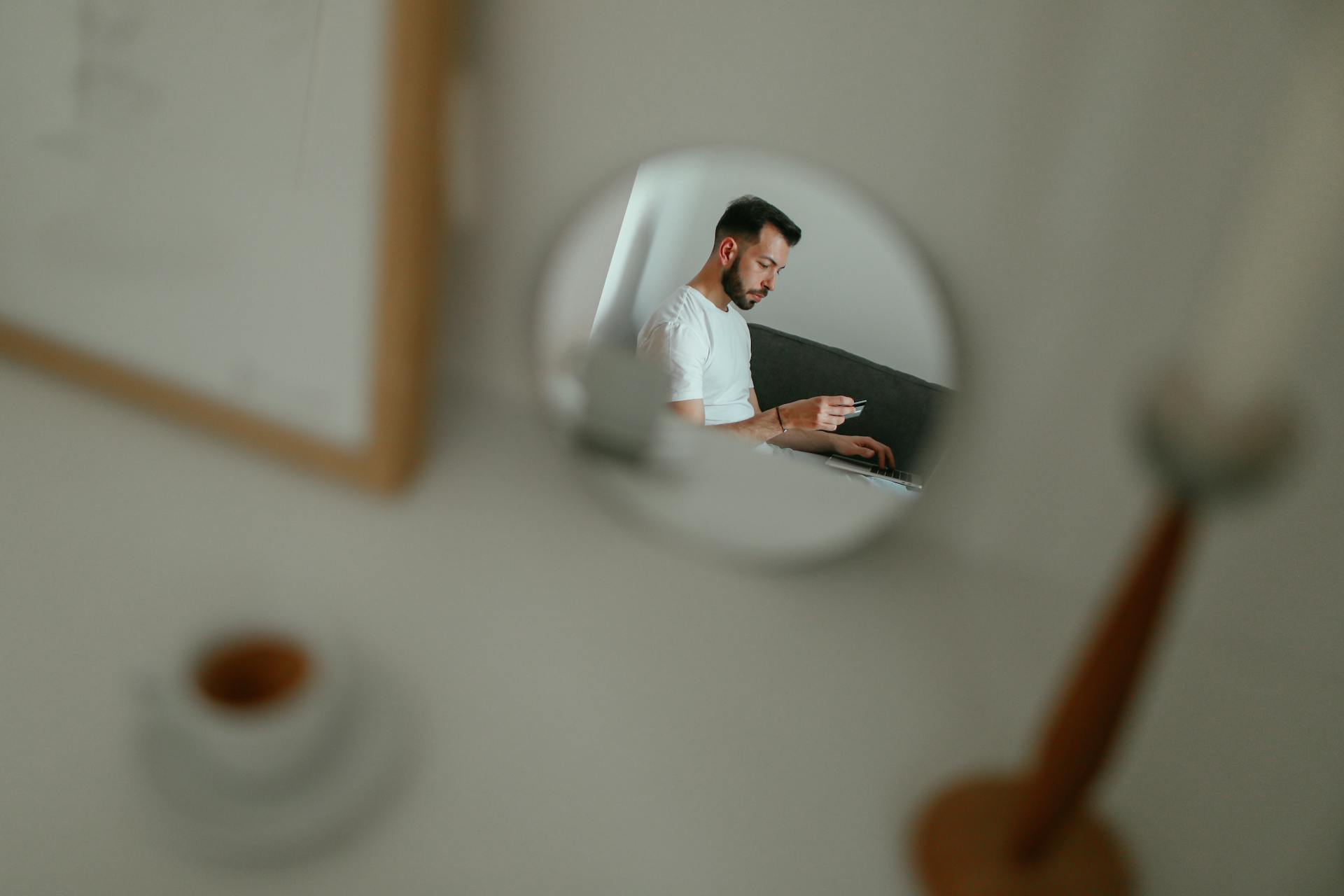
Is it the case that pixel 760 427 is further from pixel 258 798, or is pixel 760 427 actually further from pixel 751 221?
pixel 258 798

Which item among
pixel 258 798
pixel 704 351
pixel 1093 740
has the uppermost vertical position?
pixel 704 351

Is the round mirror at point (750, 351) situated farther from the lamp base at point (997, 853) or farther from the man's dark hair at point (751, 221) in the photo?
the lamp base at point (997, 853)

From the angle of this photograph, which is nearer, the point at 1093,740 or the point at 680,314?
the point at 1093,740

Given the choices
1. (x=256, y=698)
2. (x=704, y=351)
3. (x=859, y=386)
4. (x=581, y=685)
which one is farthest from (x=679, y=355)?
(x=256, y=698)

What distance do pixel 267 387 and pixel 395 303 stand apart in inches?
5.2

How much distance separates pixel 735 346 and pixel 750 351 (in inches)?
0.4

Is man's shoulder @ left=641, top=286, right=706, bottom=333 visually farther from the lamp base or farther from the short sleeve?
the lamp base

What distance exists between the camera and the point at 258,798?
1.52 feet

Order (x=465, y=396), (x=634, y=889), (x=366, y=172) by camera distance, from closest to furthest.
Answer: (x=634, y=889), (x=366, y=172), (x=465, y=396)

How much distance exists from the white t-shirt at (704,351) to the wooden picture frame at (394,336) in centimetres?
15

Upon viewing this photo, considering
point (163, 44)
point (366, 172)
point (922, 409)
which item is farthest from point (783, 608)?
point (163, 44)

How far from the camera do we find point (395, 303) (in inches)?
23.4

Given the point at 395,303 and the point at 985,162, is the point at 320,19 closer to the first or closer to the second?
the point at 395,303

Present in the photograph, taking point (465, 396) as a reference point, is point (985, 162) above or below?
above
